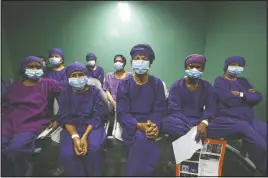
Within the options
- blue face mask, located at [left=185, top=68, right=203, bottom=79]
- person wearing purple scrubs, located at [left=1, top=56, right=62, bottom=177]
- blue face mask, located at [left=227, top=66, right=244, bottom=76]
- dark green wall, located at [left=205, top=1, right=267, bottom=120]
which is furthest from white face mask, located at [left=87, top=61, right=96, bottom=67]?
blue face mask, located at [left=227, top=66, right=244, bottom=76]

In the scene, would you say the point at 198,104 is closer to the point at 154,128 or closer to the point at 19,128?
the point at 154,128

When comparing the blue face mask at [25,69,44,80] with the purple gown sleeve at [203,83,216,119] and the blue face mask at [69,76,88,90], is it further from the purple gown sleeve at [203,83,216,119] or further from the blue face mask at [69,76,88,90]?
the purple gown sleeve at [203,83,216,119]

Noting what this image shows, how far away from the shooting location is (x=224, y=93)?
1.48 meters

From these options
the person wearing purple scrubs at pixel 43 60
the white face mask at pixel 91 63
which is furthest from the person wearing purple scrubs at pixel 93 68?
the person wearing purple scrubs at pixel 43 60

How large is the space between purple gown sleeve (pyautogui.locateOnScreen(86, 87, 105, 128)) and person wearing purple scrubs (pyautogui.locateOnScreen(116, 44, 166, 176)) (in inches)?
4.3

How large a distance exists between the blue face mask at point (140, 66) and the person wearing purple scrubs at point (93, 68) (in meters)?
0.24

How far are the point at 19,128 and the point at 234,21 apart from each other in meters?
A: 1.52

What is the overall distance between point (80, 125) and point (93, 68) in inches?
14.9

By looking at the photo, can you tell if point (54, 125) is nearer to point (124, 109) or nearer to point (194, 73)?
point (124, 109)

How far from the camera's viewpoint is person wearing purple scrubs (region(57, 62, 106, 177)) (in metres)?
1.42

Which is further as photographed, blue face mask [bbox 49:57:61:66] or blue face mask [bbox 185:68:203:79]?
blue face mask [bbox 49:57:61:66]

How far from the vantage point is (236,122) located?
1450 millimetres

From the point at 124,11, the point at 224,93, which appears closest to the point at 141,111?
the point at 224,93

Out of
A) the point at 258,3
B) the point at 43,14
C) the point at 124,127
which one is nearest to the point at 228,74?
the point at 258,3
